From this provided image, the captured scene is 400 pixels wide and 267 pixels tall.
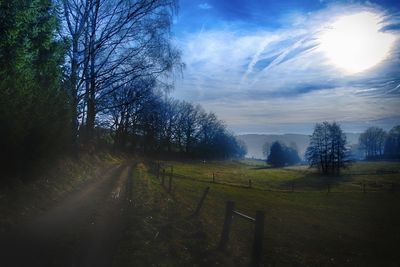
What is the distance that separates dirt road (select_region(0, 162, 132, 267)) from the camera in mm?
6250

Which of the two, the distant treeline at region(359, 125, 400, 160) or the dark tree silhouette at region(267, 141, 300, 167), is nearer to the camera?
the dark tree silhouette at region(267, 141, 300, 167)

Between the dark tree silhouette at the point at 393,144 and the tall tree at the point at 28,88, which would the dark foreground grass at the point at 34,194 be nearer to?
the tall tree at the point at 28,88

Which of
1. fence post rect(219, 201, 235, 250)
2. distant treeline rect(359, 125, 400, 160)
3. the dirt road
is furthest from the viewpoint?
distant treeline rect(359, 125, 400, 160)

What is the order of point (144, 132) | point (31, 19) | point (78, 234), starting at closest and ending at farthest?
point (78, 234), point (31, 19), point (144, 132)

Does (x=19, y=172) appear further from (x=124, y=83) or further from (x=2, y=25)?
(x=124, y=83)

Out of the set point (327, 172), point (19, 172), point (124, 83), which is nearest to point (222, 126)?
point (327, 172)

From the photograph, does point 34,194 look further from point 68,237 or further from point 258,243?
point 258,243

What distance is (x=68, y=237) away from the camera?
758 cm

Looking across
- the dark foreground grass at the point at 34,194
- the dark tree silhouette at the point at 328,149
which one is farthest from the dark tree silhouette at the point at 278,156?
the dark foreground grass at the point at 34,194

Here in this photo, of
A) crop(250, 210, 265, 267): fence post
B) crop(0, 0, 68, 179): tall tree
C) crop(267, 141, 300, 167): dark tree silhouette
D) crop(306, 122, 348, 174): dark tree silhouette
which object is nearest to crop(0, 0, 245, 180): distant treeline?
crop(0, 0, 68, 179): tall tree

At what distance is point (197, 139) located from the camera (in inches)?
4638

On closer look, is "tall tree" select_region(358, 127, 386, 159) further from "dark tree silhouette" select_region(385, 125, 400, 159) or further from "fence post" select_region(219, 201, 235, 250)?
"fence post" select_region(219, 201, 235, 250)

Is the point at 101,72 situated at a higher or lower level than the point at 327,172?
higher

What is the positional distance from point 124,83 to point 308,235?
12465mm
